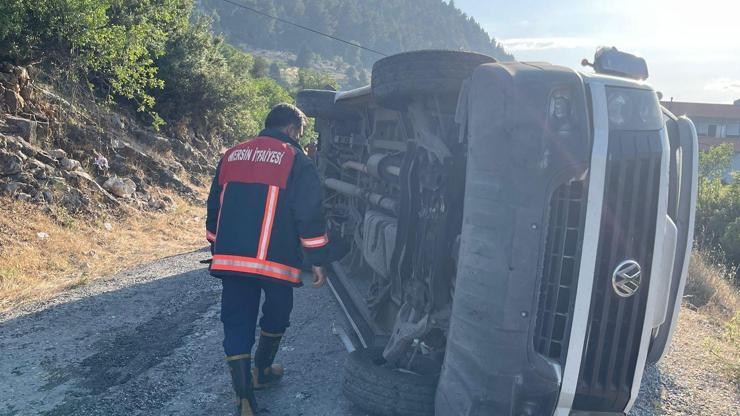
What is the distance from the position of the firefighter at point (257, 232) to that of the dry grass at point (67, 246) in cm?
326

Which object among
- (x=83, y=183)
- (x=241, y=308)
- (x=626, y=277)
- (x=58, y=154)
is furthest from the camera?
(x=83, y=183)

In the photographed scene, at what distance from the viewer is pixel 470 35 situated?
7638 inches

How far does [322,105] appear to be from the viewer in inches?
258

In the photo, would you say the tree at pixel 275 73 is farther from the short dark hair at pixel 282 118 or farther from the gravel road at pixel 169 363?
the short dark hair at pixel 282 118

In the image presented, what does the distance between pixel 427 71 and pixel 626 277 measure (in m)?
1.50

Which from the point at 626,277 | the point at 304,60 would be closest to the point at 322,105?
the point at 626,277

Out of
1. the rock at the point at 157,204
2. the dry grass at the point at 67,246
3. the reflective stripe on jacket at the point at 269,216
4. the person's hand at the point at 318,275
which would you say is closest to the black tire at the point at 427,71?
the reflective stripe on jacket at the point at 269,216

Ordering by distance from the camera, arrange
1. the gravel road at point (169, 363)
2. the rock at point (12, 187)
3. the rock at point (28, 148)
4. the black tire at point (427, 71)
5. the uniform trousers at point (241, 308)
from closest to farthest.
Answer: the black tire at point (427, 71), the uniform trousers at point (241, 308), the gravel road at point (169, 363), the rock at point (12, 187), the rock at point (28, 148)

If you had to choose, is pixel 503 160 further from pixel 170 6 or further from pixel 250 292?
pixel 170 6

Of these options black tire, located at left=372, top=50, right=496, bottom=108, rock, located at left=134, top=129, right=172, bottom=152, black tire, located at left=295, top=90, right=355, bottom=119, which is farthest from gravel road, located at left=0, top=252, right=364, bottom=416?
rock, located at left=134, top=129, right=172, bottom=152

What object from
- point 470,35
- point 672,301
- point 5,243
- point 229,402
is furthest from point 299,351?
point 470,35

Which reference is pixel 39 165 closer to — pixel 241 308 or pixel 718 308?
pixel 241 308

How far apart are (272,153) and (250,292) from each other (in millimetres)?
801

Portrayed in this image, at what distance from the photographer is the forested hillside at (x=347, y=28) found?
4759 inches
